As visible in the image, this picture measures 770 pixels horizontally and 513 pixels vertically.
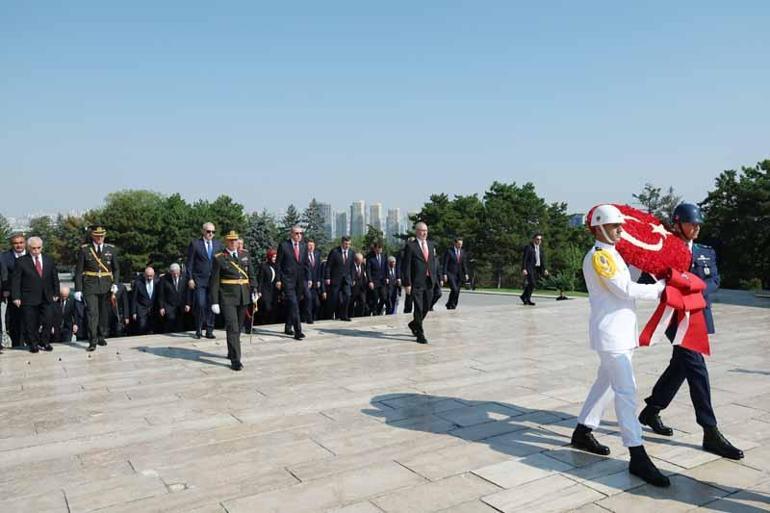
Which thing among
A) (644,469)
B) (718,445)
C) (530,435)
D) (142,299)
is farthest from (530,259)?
(644,469)

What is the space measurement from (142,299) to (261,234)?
43099 millimetres

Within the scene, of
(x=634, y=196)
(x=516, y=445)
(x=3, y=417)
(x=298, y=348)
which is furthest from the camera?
(x=634, y=196)

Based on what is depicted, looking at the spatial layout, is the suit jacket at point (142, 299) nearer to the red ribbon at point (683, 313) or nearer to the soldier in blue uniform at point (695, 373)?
the soldier in blue uniform at point (695, 373)

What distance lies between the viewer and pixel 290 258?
10.2 metres

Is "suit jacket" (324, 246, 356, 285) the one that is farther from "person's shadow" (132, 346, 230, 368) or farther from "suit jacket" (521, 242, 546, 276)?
"suit jacket" (521, 242, 546, 276)

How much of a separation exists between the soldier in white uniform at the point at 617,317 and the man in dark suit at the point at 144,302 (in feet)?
32.0

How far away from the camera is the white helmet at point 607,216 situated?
13.9 feet

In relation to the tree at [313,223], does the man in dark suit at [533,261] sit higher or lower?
lower

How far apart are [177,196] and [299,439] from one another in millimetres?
75437

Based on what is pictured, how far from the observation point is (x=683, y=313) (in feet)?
14.5

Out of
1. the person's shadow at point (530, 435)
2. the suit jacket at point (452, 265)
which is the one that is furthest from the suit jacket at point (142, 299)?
the person's shadow at point (530, 435)

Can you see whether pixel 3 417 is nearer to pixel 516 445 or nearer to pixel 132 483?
pixel 132 483

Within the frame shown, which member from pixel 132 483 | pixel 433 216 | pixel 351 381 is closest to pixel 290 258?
pixel 351 381

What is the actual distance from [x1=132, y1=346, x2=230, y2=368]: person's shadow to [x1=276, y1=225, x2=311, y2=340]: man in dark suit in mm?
1621
